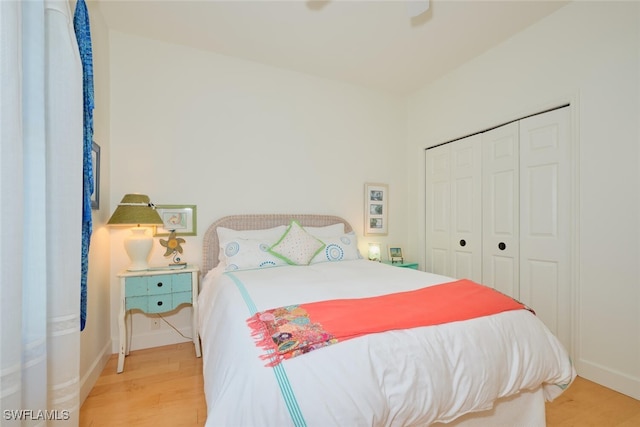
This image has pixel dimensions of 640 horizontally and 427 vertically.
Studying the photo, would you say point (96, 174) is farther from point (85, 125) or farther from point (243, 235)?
point (243, 235)

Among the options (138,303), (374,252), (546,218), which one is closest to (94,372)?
(138,303)

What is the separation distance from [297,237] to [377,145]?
1806mm

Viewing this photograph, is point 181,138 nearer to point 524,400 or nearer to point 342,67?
point 342,67

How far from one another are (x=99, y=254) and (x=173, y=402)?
127 centimetres

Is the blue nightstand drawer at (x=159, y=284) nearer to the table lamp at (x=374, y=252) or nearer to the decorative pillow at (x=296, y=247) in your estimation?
the decorative pillow at (x=296, y=247)

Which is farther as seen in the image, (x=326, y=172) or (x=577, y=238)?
(x=326, y=172)

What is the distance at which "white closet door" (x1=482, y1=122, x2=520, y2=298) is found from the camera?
269 cm

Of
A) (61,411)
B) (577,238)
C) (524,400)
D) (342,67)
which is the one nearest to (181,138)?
(342,67)

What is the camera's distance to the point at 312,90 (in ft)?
11.0

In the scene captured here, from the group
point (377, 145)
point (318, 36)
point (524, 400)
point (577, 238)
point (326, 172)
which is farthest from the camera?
point (377, 145)

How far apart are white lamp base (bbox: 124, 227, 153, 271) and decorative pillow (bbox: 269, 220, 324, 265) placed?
1.02m

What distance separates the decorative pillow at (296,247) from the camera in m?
2.58

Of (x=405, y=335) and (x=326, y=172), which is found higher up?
(x=326, y=172)

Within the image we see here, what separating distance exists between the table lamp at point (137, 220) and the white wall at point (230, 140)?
10.7 inches
